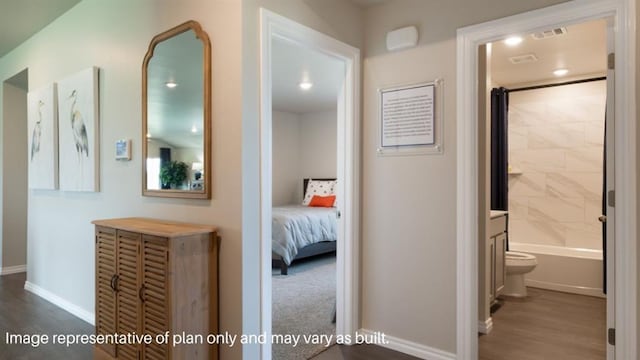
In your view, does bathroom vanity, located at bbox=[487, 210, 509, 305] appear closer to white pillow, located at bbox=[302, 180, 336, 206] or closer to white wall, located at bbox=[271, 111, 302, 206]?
white pillow, located at bbox=[302, 180, 336, 206]

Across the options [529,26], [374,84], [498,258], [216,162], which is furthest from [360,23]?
[498,258]

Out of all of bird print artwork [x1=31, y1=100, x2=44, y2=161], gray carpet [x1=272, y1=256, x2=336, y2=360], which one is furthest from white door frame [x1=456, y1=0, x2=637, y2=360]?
bird print artwork [x1=31, y1=100, x2=44, y2=161]

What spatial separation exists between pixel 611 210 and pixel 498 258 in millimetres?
1694

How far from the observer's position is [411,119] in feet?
8.44

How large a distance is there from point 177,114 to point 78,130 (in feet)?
4.69

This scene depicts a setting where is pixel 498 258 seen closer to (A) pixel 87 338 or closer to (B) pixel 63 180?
(A) pixel 87 338

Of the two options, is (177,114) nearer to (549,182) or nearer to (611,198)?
(611,198)

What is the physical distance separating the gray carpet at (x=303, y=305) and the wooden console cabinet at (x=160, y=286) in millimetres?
770

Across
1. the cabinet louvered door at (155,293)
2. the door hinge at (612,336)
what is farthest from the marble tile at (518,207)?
the cabinet louvered door at (155,293)

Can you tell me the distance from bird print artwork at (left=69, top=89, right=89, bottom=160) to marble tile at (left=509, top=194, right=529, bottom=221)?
4.89 m

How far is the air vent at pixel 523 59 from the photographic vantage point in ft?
12.8

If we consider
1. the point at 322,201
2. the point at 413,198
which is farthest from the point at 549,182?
the point at 322,201

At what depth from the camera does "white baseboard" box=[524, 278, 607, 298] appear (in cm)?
392

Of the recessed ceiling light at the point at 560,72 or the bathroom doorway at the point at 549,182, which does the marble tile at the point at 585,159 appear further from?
the recessed ceiling light at the point at 560,72
